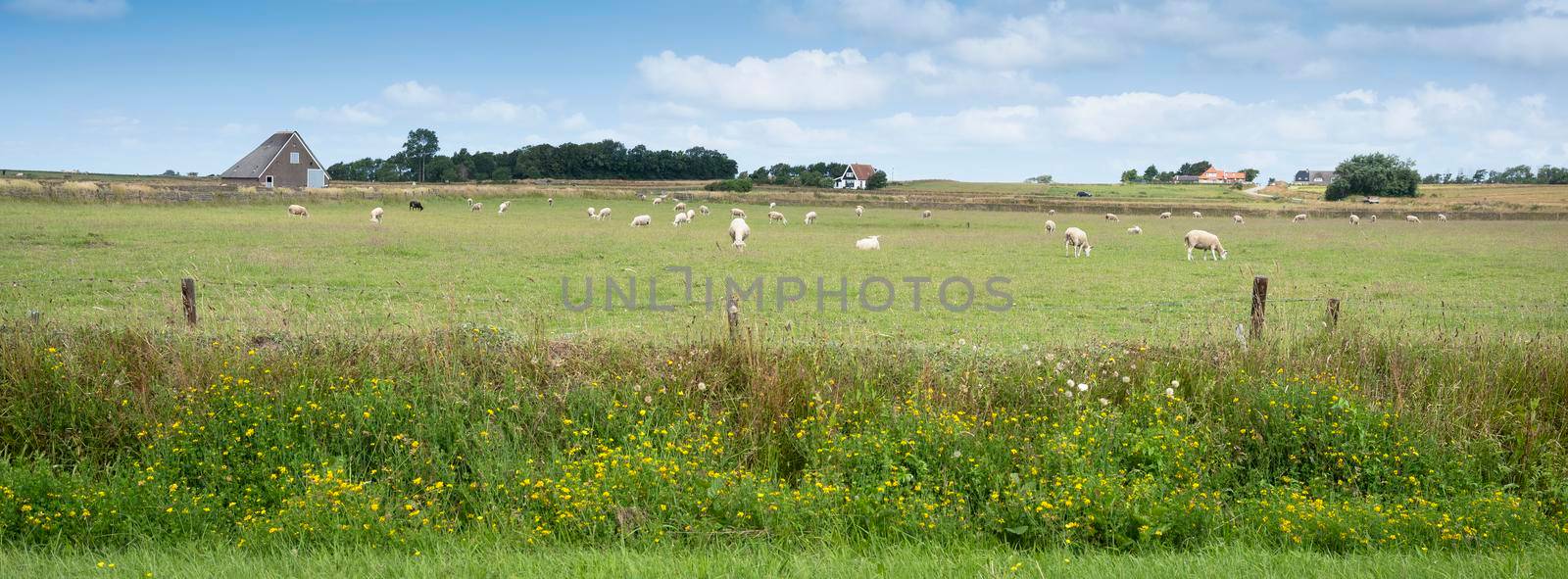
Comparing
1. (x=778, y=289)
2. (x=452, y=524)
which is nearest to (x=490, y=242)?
(x=778, y=289)

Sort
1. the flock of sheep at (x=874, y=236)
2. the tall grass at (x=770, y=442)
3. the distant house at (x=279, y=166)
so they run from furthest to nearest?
1. the distant house at (x=279, y=166)
2. the flock of sheep at (x=874, y=236)
3. the tall grass at (x=770, y=442)

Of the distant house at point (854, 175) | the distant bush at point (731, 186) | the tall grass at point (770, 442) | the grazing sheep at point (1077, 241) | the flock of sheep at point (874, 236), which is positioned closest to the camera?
the tall grass at point (770, 442)

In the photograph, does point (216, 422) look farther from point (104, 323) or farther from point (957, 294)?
point (957, 294)

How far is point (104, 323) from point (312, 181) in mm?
86605

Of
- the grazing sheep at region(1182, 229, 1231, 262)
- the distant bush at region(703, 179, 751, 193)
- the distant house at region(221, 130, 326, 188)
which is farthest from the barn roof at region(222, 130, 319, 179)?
the grazing sheep at region(1182, 229, 1231, 262)

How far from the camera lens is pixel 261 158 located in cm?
8444

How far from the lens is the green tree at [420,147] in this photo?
130625mm

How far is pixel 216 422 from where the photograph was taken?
690 cm

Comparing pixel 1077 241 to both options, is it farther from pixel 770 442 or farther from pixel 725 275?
pixel 770 442

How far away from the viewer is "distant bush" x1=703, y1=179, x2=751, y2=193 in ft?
296

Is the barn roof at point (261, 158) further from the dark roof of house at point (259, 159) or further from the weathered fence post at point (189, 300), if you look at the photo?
the weathered fence post at point (189, 300)

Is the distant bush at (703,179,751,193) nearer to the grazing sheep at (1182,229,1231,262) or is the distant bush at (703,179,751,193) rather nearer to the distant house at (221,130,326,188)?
the distant house at (221,130,326,188)

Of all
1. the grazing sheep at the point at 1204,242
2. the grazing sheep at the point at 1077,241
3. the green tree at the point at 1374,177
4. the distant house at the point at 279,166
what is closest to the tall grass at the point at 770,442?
the grazing sheep at the point at 1077,241

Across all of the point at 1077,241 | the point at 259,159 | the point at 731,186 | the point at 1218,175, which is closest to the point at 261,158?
the point at 259,159
